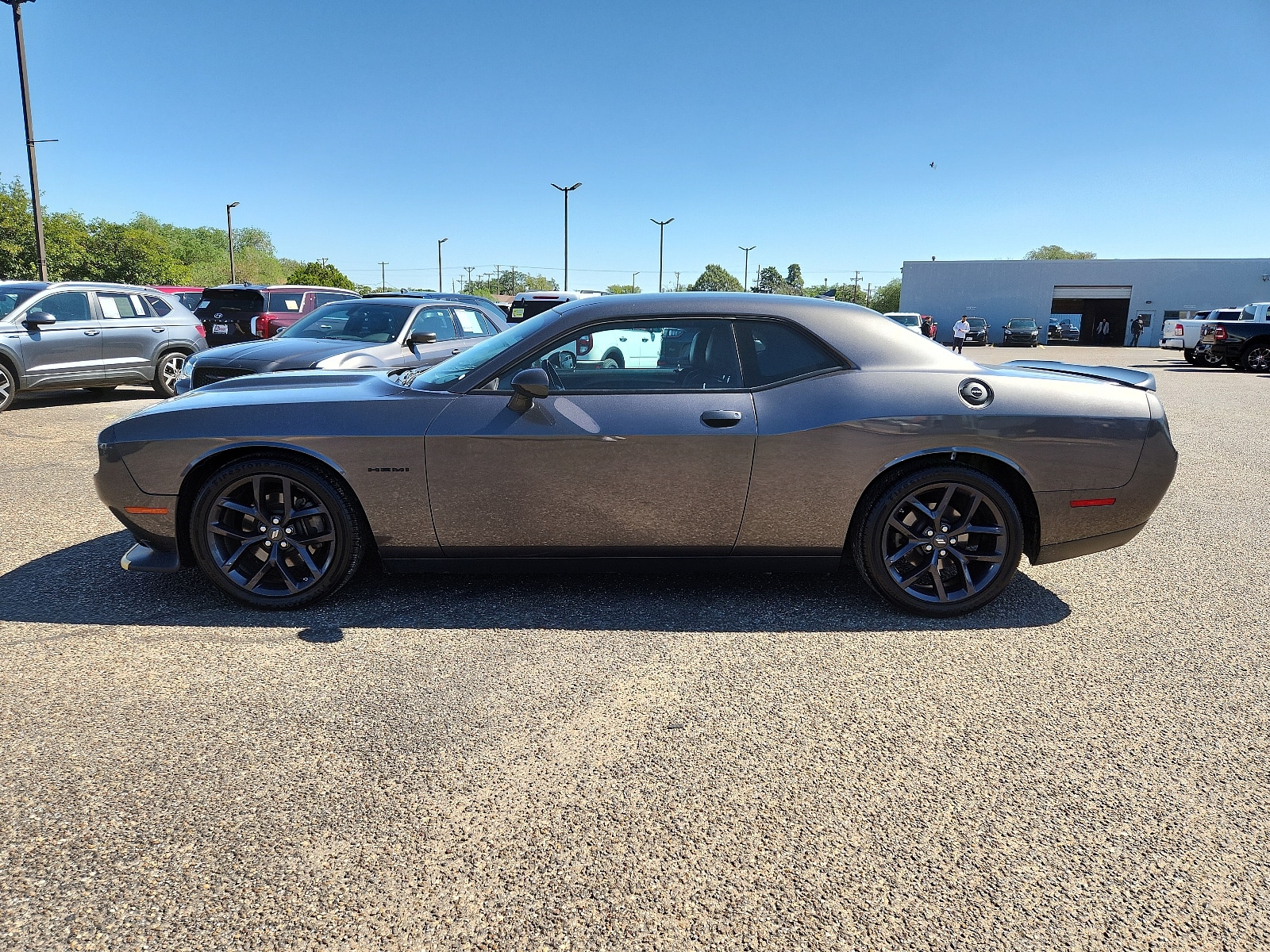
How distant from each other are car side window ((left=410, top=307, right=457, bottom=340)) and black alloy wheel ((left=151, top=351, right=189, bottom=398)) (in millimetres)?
4314

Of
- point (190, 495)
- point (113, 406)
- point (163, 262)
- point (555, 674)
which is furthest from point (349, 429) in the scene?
point (163, 262)

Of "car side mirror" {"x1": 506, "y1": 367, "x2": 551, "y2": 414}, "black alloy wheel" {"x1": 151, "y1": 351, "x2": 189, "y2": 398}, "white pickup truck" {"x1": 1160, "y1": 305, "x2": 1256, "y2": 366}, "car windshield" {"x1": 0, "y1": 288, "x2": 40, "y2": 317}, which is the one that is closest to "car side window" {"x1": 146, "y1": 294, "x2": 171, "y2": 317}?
"black alloy wheel" {"x1": 151, "y1": 351, "x2": 189, "y2": 398}

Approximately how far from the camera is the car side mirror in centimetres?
351

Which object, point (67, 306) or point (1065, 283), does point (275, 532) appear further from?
point (1065, 283)

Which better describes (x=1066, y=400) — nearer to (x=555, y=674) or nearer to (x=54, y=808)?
(x=555, y=674)

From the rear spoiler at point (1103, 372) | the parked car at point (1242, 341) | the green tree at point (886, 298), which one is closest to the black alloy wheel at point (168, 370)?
the rear spoiler at point (1103, 372)

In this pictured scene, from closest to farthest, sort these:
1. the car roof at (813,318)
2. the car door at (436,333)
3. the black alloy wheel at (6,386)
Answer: the car roof at (813,318), the car door at (436,333), the black alloy wheel at (6,386)

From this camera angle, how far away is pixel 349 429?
362 centimetres

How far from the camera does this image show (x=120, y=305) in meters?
11.1

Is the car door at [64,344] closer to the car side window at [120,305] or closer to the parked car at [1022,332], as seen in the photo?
the car side window at [120,305]

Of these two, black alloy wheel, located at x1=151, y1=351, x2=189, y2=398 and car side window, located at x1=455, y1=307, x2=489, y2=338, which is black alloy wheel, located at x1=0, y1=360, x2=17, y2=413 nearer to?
black alloy wheel, located at x1=151, y1=351, x2=189, y2=398

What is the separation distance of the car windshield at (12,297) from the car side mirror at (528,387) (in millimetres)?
9770

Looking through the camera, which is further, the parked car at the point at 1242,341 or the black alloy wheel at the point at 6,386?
the parked car at the point at 1242,341

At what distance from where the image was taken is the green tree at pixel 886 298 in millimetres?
82481
